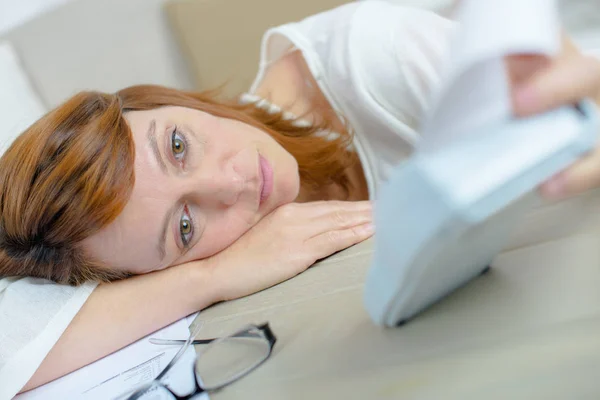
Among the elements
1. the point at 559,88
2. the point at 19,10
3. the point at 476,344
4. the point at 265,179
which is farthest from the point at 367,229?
the point at 19,10

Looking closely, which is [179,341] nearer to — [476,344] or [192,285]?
[192,285]

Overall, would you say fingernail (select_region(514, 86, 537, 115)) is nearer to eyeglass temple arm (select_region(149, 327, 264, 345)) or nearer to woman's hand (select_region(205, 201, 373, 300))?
eyeglass temple arm (select_region(149, 327, 264, 345))

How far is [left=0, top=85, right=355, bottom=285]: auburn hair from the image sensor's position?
671 mm

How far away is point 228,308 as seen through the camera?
74 cm

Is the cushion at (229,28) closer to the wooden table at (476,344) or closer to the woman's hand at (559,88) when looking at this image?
the wooden table at (476,344)

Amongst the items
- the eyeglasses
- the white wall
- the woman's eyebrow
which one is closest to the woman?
the woman's eyebrow

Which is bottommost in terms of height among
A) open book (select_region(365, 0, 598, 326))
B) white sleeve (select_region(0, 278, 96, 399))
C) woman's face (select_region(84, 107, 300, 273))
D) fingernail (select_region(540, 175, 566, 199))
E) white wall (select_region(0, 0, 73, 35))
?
white sleeve (select_region(0, 278, 96, 399))

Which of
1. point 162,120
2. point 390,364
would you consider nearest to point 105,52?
point 162,120

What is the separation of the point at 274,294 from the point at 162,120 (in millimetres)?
304

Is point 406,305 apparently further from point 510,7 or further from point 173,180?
point 173,180

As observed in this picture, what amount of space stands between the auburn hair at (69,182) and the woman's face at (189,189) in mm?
23

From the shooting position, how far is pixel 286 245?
77 cm

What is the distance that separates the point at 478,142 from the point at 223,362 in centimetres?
40

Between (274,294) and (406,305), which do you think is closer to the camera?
(406,305)
